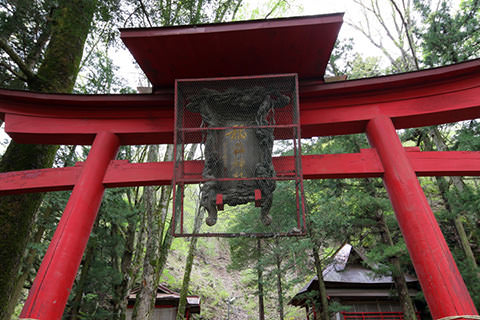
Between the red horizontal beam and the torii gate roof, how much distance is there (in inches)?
43.9

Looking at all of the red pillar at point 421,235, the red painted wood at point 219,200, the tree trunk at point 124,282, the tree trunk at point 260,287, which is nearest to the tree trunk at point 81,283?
the tree trunk at point 124,282

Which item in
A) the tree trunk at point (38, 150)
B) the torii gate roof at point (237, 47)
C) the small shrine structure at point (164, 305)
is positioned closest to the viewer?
the torii gate roof at point (237, 47)

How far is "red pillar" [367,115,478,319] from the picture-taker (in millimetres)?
2516

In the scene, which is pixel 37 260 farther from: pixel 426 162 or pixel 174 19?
pixel 426 162

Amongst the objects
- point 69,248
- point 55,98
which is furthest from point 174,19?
point 69,248

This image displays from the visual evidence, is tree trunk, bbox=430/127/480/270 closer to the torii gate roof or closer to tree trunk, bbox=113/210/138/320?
the torii gate roof

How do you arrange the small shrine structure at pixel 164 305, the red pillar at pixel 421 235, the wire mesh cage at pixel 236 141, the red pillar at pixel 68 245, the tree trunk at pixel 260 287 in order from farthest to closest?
the tree trunk at pixel 260 287, the small shrine structure at pixel 164 305, the wire mesh cage at pixel 236 141, the red pillar at pixel 68 245, the red pillar at pixel 421 235

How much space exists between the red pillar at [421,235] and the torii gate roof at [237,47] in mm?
1220

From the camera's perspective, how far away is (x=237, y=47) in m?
3.23

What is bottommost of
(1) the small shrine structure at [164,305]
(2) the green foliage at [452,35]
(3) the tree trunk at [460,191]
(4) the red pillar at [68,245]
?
(4) the red pillar at [68,245]

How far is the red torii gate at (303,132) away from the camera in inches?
109

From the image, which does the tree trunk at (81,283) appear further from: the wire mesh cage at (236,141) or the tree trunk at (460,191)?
the tree trunk at (460,191)

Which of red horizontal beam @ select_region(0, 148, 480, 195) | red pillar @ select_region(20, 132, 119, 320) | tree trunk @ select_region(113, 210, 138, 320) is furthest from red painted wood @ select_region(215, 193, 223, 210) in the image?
tree trunk @ select_region(113, 210, 138, 320)

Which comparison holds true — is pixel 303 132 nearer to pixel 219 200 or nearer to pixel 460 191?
pixel 219 200
